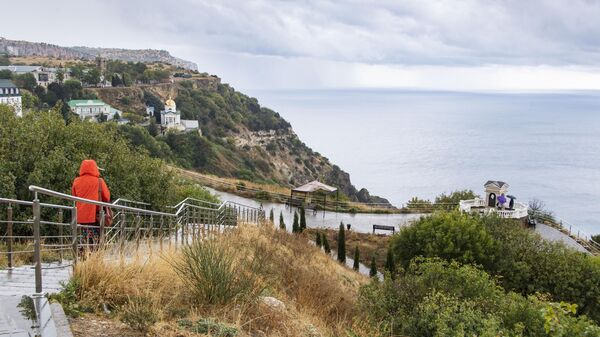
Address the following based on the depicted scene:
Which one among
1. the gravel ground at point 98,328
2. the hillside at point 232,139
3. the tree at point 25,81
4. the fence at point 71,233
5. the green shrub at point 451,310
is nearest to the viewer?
the gravel ground at point 98,328

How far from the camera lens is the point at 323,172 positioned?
102 meters

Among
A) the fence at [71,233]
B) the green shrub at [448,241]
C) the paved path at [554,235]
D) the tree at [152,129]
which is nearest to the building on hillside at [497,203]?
the paved path at [554,235]

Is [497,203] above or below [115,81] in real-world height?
below

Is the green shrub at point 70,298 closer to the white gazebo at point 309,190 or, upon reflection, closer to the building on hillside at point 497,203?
the white gazebo at point 309,190

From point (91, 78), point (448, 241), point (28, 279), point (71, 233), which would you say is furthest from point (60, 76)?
point (28, 279)

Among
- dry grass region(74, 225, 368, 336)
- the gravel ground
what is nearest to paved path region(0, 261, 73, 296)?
dry grass region(74, 225, 368, 336)

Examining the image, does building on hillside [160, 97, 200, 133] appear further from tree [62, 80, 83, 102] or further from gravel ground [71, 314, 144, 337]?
gravel ground [71, 314, 144, 337]

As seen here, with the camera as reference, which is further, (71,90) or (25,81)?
(71,90)

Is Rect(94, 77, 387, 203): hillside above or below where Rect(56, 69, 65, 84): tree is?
below

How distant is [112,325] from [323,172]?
97687mm

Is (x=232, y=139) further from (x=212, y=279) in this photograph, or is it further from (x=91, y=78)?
(x=212, y=279)

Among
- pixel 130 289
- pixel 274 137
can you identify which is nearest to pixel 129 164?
pixel 130 289

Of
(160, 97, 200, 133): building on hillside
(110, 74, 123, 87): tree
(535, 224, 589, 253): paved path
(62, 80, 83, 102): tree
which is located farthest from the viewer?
(110, 74, 123, 87): tree

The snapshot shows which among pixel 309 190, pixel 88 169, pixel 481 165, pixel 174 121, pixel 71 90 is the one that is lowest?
pixel 309 190
